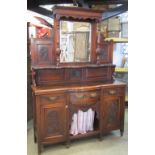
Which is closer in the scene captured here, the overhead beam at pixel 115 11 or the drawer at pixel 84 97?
the drawer at pixel 84 97

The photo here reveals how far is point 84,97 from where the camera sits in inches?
95.7

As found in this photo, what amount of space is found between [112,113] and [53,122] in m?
0.83

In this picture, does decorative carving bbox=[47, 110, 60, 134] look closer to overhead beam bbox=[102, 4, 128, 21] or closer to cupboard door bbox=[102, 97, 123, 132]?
cupboard door bbox=[102, 97, 123, 132]

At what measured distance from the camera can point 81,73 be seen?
8.55 feet

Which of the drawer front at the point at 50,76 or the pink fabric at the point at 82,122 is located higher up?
the drawer front at the point at 50,76

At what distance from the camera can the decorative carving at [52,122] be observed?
229 cm

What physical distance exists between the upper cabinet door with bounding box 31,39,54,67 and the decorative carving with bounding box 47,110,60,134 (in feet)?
2.01

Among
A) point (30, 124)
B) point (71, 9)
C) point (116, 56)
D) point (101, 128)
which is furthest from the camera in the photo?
point (116, 56)

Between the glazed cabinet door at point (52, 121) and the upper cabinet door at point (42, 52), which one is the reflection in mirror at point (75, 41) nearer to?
the upper cabinet door at point (42, 52)

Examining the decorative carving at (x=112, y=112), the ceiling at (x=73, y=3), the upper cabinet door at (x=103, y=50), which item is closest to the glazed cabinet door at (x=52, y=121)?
the decorative carving at (x=112, y=112)
